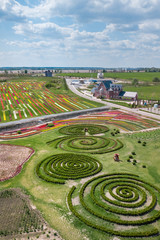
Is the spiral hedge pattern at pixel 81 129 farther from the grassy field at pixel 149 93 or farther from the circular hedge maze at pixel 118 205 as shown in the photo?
the grassy field at pixel 149 93

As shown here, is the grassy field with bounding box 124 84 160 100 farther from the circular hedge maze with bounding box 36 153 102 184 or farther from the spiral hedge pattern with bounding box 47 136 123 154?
the circular hedge maze with bounding box 36 153 102 184

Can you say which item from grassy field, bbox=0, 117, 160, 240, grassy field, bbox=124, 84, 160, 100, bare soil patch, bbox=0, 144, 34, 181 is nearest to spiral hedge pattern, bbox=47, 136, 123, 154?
grassy field, bbox=0, 117, 160, 240

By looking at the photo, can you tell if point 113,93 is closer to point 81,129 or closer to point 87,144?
point 81,129

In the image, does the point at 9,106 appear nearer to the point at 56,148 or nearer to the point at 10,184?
the point at 56,148

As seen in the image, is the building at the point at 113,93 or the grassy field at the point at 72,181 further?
the building at the point at 113,93

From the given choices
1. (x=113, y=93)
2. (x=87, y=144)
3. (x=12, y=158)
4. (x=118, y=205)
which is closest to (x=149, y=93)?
(x=113, y=93)

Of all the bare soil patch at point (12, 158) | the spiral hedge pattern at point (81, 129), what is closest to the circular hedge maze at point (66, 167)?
the bare soil patch at point (12, 158)
